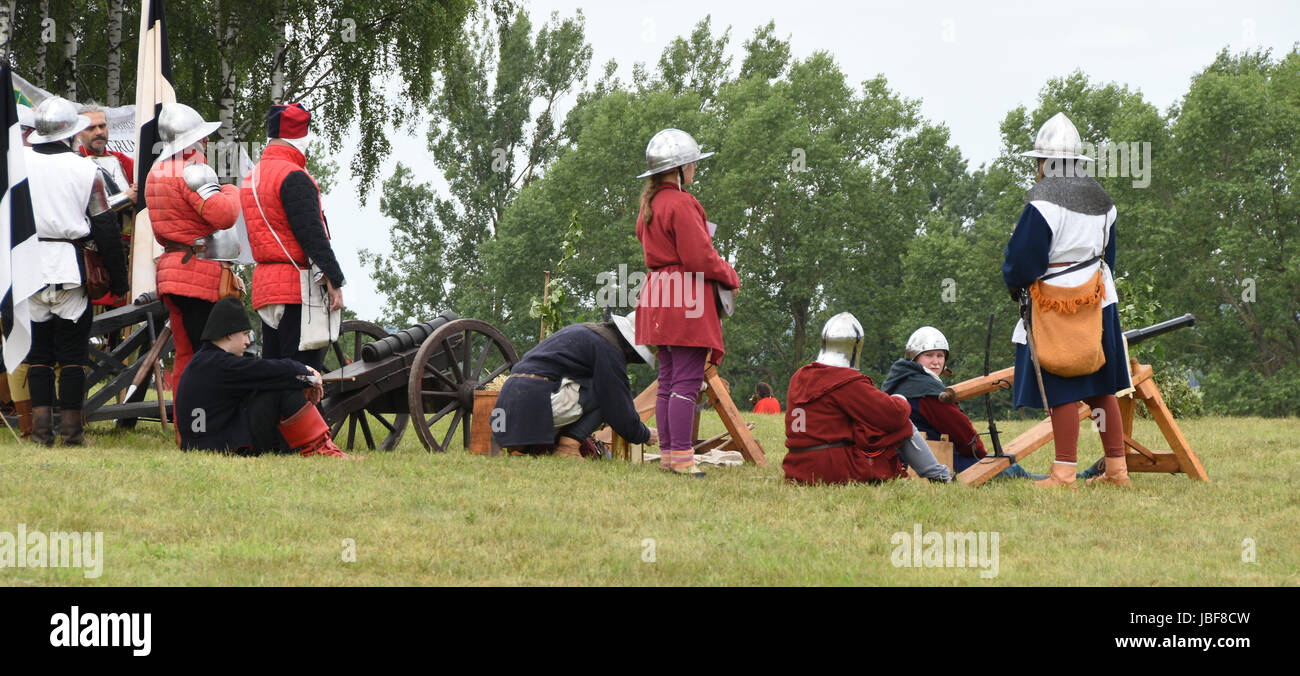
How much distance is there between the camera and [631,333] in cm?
728

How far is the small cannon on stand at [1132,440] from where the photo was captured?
663cm

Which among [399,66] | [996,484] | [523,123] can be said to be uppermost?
[523,123]

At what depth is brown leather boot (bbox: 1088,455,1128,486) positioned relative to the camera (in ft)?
20.9

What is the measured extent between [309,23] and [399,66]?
133 cm

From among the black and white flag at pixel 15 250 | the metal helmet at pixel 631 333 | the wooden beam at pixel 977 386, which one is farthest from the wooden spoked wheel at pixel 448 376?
the wooden beam at pixel 977 386

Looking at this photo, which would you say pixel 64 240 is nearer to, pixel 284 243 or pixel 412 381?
pixel 284 243

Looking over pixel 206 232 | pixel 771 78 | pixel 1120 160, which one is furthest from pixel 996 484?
pixel 771 78

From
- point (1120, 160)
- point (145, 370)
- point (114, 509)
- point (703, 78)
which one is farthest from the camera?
point (703, 78)

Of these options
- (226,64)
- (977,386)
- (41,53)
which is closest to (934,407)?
(977,386)

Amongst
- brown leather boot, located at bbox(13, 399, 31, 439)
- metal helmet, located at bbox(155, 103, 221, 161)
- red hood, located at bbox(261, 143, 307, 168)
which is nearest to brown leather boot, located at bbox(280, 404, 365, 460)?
red hood, located at bbox(261, 143, 307, 168)

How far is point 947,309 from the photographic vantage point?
39000 mm

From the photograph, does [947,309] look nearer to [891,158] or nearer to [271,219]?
[891,158]

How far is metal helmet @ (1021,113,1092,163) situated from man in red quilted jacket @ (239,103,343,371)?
4025 mm

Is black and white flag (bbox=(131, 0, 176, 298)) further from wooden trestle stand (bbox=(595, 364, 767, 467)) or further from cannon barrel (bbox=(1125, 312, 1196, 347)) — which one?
cannon barrel (bbox=(1125, 312, 1196, 347))
